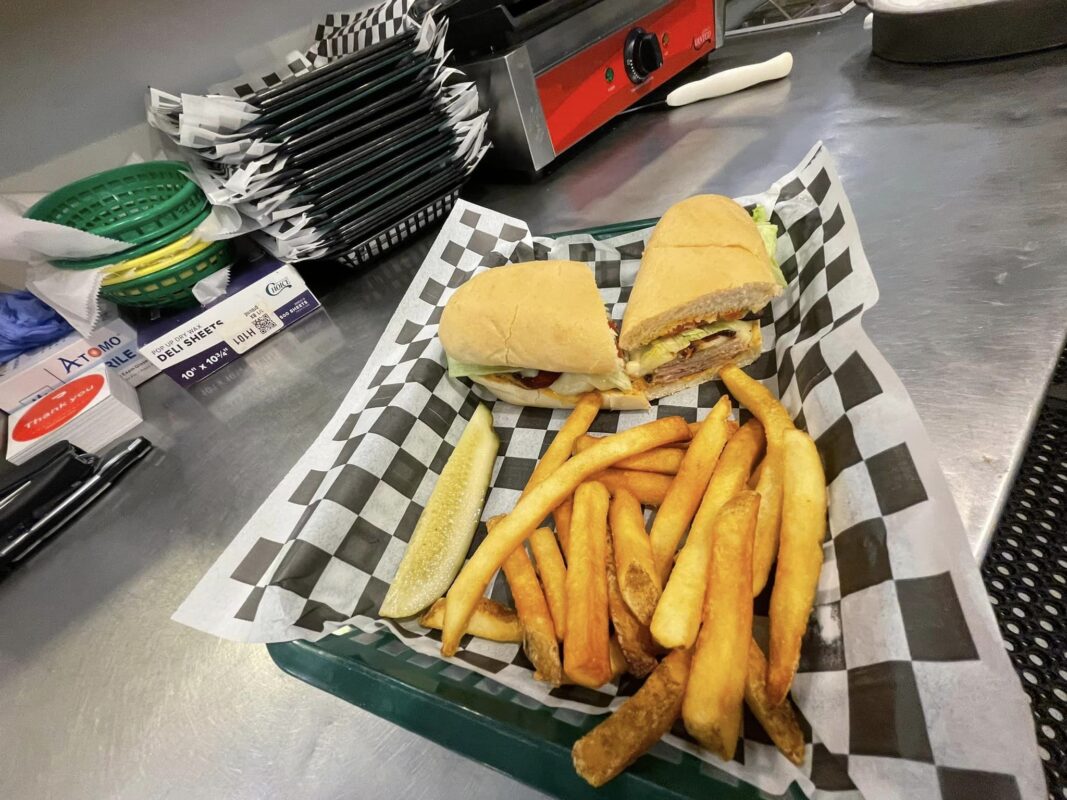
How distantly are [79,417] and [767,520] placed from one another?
7.47 ft

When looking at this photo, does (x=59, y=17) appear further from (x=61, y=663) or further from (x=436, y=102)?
(x=61, y=663)

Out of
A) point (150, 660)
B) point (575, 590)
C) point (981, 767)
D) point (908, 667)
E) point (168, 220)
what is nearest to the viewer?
point (981, 767)

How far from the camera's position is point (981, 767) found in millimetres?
695

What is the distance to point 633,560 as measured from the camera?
110 centimetres

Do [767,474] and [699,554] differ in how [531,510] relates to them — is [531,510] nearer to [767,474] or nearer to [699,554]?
[699,554]

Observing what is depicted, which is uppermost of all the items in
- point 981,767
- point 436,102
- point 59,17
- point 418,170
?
point 59,17

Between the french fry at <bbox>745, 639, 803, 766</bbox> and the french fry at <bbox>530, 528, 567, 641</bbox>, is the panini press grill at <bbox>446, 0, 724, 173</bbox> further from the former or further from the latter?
the french fry at <bbox>745, 639, 803, 766</bbox>

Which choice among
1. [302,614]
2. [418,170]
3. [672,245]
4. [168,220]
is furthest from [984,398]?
[168,220]

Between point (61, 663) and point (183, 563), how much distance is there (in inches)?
13.9

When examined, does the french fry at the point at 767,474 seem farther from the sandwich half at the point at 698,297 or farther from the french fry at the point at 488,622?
the french fry at the point at 488,622

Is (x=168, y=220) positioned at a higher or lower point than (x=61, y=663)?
higher

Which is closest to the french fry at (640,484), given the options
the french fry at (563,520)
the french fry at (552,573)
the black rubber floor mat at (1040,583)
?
the french fry at (563,520)

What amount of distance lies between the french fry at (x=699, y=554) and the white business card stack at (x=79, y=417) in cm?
207

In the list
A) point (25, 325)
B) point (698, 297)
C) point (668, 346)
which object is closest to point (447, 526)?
point (668, 346)
